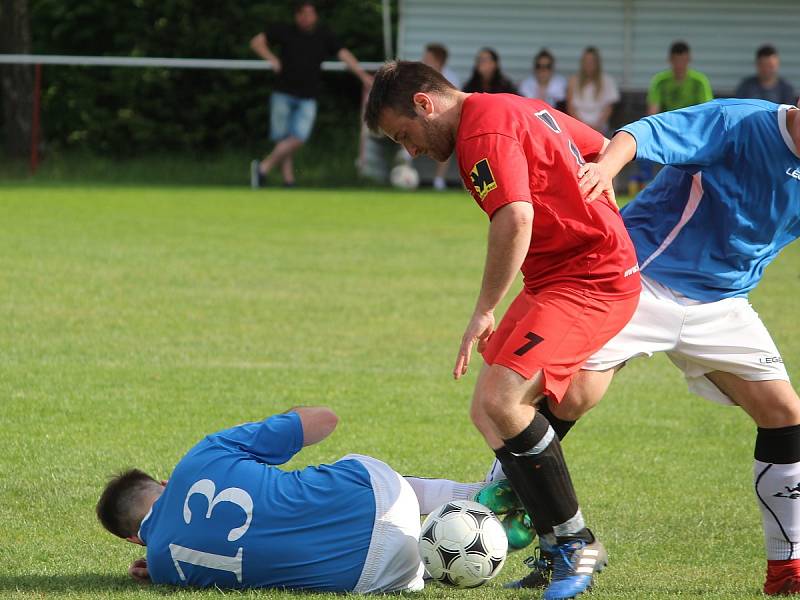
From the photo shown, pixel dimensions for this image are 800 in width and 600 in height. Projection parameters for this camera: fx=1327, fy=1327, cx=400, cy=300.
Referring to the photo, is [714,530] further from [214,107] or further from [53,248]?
[214,107]

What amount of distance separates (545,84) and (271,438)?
50.7ft

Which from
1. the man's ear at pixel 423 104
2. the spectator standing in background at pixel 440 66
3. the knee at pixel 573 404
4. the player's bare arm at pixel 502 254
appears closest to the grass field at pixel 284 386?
the knee at pixel 573 404

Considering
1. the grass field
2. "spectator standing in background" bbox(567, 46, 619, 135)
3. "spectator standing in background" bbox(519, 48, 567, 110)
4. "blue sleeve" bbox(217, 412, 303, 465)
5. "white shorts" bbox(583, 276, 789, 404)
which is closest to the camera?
"blue sleeve" bbox(217, 412, 303, 465)

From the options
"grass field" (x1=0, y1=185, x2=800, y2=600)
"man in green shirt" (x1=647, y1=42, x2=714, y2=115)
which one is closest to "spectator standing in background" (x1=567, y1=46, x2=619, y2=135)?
"man in green shirt" (x1=647, y1=42, x2=714, y2=115)

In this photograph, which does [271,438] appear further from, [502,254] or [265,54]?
[265,54]

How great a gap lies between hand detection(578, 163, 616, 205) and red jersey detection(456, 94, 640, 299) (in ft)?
0.09

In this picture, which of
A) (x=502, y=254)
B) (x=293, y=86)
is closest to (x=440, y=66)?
(x=293, y=86)

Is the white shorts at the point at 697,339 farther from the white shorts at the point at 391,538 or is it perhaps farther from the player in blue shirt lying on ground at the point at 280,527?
the player in blue shirt lying on ground at the point at 280,527

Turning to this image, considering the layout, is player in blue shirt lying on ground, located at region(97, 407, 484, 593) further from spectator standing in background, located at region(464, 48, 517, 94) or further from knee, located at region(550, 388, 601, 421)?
spectator standing in background, located at region(464, 48, 517, 94)

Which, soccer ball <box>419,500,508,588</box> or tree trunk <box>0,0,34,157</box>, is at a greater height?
soccer ball <box>419,500,508,588</box>

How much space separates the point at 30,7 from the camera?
83.9ft

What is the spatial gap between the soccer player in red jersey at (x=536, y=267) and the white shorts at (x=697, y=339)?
0.41 ft

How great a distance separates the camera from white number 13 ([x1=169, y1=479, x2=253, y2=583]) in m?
4.52

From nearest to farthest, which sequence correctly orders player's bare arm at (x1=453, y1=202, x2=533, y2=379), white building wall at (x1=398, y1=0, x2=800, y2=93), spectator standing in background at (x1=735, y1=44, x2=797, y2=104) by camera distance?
player's bare arm at (x1=453, y1=202, x2=533, y2=379), spectator standing in background at (x1=735, y1=44, x2=797, y2=104), white building wall at (x1=398, y1=0, x2=800, y2=93)
